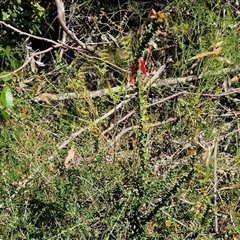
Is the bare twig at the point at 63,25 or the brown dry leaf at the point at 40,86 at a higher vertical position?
the bare twig at the point at 63,25

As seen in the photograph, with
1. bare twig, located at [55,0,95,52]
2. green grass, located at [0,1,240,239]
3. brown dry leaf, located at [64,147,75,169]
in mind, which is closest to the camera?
green grass, located at [0,1,240,239]

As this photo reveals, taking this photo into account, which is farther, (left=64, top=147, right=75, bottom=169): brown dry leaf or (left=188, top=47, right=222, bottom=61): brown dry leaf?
(left=188, top=47, right=222, bottom=61): brown dry leaf

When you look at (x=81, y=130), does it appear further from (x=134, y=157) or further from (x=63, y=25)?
(x=63, y=25)

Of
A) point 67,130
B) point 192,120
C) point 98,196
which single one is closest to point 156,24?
point 98,196

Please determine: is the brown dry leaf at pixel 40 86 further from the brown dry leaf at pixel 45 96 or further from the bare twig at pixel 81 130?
the bare twig at pixel 81 130

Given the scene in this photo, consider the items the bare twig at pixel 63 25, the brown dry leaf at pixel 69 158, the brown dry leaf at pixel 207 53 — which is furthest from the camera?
the bare twig at pixel 63 25

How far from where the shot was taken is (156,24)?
1.53m

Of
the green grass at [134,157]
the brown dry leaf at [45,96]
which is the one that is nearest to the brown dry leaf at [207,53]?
the green grass at [134,157]

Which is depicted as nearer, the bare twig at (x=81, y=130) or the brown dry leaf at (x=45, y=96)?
the bare twig at (x=81, y=130)

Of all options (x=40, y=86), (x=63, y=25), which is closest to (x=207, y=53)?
(x=63, y=25)

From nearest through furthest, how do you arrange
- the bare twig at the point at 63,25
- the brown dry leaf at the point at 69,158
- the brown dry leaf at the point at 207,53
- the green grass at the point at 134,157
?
the green grass at the point at 134,157, the brown dry leaf at the point at 69,158, the brown dry leaf at the point at 207,53, the bare twig at the point at 63,25

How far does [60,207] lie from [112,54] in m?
1.30

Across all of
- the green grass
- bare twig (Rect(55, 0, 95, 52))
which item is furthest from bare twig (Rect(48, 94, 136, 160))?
bare twig (Rect(55, 0, 95, 52))

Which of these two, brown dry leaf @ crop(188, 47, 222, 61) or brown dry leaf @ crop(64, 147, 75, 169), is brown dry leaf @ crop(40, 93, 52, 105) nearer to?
brown dry leaf @ crop(64, 147, 75, 169)
